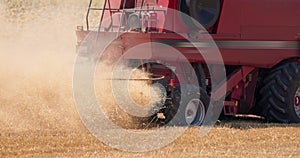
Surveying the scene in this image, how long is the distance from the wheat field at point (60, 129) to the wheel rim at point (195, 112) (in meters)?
Answer: 0.34

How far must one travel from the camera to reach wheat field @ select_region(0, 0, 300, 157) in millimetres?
10391

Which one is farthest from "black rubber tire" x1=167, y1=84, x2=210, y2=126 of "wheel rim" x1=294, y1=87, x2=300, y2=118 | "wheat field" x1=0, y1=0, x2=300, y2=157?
"wheel rim" x1=294, y1=87, x2=300, y2=118

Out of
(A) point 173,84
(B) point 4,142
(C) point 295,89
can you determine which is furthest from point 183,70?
(B) point 4,142

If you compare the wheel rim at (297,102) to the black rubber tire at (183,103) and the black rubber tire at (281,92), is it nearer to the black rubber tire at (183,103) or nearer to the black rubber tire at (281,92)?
the black rubber tire at (281,92)

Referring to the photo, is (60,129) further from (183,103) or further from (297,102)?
(297,102)

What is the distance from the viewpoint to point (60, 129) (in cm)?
1228

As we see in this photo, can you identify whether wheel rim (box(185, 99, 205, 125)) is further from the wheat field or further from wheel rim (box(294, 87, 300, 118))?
wheel rim (box(294, 87, 300, 118))

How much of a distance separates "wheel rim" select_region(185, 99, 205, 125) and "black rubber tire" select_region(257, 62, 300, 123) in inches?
57.0

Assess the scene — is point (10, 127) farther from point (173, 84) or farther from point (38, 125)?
point (173, 84)

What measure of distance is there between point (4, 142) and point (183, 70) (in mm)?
3706

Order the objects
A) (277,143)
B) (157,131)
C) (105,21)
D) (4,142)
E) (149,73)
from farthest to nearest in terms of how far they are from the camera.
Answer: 1. (105,21)
2. (149,73)
3. (157,131)
4. (277,143)
5. (4,142)

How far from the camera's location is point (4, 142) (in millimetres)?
A: 10734

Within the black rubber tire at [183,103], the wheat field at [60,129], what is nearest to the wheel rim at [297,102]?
the wheat field at [60,129]

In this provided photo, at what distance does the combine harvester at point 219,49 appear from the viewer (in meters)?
13.0
